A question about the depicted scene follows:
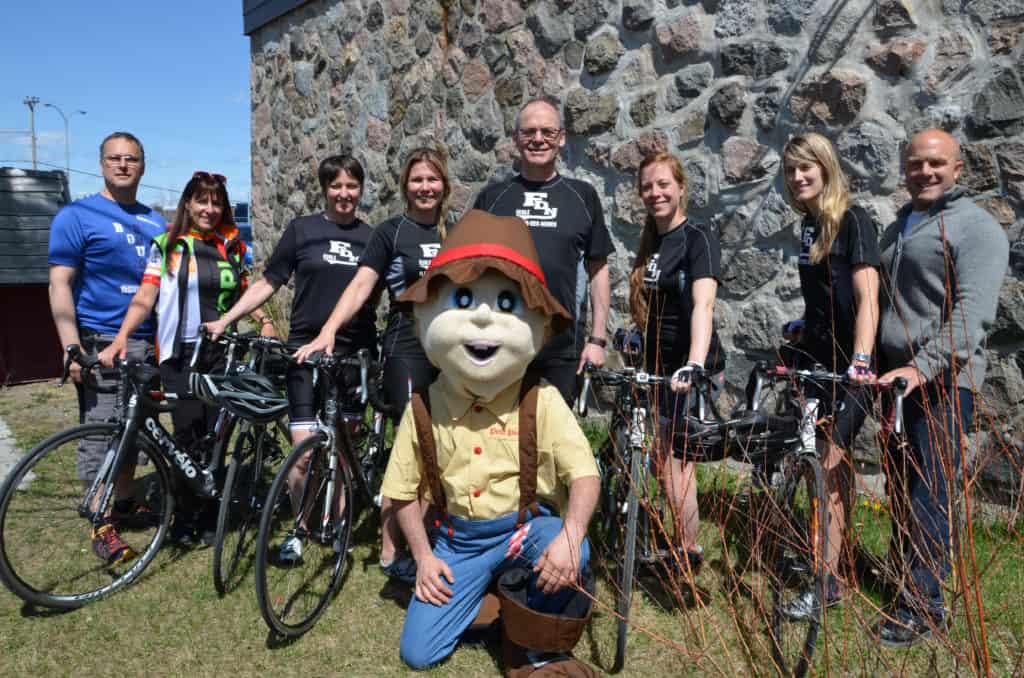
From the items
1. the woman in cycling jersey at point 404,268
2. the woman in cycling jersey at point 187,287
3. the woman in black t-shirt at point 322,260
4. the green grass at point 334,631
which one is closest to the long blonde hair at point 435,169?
the woman in cycling jersey at point 404,268

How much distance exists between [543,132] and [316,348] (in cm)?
134

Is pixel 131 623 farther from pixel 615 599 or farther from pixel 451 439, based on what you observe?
pixel 615 599

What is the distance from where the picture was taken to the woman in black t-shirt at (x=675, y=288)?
9.96 ft

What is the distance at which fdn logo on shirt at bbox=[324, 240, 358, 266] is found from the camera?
12.0 feet

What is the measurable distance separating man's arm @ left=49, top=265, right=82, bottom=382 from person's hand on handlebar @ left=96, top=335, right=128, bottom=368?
188mm

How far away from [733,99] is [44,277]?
659 cm

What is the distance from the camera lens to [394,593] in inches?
131

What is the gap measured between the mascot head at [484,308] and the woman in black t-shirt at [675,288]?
2.26ft

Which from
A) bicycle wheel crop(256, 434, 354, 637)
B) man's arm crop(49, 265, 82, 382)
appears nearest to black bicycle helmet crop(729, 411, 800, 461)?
bicycle wheel crop(256, 434, 354, 637)

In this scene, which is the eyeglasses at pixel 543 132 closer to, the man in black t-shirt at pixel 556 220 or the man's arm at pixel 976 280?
the man in black t-shirt at pixel 556 220

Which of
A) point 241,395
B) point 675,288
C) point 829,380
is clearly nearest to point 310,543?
point 241,395

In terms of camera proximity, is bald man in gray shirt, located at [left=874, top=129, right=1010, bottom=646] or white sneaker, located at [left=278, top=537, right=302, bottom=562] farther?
white sneaker, located at [left=278, top=537, right=302, bottom=562]

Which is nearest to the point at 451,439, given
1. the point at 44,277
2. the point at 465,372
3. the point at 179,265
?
the point at 465,372

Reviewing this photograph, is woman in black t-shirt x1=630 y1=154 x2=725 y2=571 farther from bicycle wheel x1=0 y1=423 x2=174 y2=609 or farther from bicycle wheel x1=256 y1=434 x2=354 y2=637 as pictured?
bicycle wheel x1=0 y1=423 x2=174 y2=609
